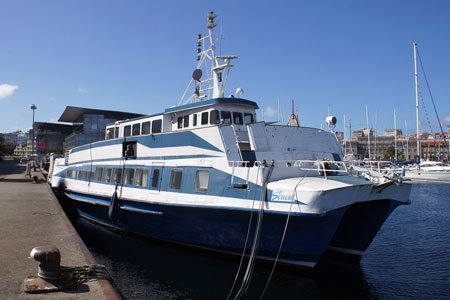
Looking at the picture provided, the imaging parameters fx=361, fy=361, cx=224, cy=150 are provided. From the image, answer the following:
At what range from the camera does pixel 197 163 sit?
11.3 metres

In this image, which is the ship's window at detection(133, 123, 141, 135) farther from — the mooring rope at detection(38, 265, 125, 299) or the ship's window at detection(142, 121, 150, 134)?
the mooring rope at detection(38, 265, 125, 299)

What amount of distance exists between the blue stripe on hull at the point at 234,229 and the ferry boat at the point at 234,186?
29mm

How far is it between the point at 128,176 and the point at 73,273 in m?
8.21

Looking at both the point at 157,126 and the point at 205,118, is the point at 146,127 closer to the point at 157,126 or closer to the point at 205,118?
the point at 157,126

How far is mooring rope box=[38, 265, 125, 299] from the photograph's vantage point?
18.9ft

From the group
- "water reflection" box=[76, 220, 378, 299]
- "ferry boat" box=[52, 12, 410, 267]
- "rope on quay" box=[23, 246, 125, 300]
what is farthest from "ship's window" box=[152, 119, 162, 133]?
"rope on quay" box=[23, 246, 125, 300]

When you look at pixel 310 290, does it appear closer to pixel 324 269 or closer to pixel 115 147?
pixel 324 269

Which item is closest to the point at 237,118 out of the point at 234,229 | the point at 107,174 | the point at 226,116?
the point at 226,116

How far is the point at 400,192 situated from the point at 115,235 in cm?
1092

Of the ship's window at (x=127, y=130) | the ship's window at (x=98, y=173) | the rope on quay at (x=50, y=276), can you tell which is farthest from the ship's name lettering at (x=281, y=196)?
the ship's window at (x=98, y=173)

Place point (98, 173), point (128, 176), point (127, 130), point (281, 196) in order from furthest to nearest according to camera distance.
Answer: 1. point (98, 173)
2. point (127, 130)
3. point (128, 176)
4. point (281, 196)

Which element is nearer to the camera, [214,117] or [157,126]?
[214,117]

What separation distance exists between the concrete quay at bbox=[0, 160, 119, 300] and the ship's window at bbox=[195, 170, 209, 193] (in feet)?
11.9

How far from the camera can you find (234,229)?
10.2 meters
